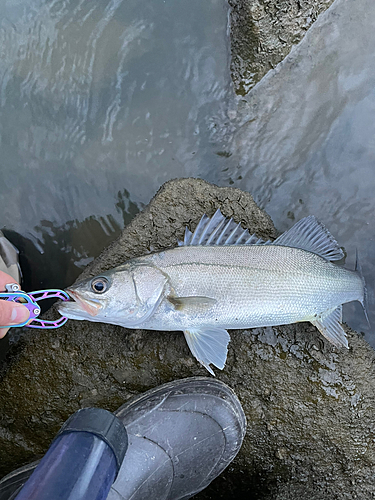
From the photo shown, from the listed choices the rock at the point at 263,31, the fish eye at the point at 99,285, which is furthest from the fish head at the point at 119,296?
the rock at the point at 263,31

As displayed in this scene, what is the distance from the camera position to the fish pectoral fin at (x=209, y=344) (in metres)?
2.55

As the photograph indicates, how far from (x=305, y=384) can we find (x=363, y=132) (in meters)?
2.19

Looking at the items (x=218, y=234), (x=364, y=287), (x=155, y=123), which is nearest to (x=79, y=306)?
(x=218, y=234)

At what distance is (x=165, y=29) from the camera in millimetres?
3031

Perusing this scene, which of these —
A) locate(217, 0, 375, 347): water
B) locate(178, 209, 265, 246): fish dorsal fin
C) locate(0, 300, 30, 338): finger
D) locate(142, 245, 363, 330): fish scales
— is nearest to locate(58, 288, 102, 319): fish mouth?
locate(0, 300, 30, 338): finger

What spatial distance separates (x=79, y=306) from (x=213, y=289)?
0.92 meters

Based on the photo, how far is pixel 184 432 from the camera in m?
2.69

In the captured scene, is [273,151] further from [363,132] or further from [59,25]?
[59,25]

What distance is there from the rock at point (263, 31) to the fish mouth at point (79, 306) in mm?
2167

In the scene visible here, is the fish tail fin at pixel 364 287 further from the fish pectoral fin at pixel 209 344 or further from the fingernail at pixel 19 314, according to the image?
the fingernail at pixel 19 314

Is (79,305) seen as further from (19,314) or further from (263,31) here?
(263,31)

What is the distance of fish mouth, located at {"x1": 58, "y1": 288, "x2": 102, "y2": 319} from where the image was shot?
91.8 inches

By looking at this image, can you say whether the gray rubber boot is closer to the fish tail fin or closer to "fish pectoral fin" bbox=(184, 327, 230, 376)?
"fish pectoral fin" bbox=(184, 327, 230, 376)

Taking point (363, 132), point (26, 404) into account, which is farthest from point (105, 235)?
point (363, 132)
